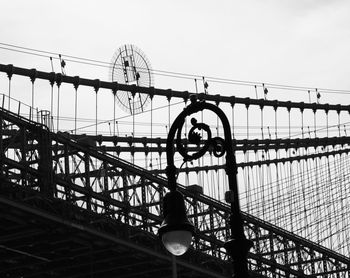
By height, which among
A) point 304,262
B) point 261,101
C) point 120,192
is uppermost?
point 261,101

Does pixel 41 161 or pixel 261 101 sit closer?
pixel 41 161

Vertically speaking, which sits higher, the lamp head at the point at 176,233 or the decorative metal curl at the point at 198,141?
the decorative metal curl at the point at 198,141

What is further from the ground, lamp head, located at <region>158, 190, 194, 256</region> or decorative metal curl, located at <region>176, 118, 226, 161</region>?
decorative metal curl, located at <region>176, 118, 226, 161</region>

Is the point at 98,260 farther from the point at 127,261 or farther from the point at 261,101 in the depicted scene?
the point at 261,101

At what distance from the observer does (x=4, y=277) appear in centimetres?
5206

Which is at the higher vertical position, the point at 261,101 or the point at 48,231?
the point at 261,101

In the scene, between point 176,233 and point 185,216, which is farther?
point 185,216

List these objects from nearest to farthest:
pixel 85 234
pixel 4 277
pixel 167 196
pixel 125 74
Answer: pixel 167 196 → pixel 85 234 → pixel 4 277 → pixel 125 74

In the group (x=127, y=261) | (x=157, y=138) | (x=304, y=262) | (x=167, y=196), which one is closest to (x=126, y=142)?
(x=157, y=138)

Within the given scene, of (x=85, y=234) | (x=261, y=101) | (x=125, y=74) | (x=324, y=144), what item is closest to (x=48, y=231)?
(x=85, y=234)

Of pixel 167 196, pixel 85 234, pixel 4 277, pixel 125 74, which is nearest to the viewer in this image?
pixel 167 196

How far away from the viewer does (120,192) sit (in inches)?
2069

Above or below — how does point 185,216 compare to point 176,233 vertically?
above

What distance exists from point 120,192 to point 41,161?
30.0 feet
